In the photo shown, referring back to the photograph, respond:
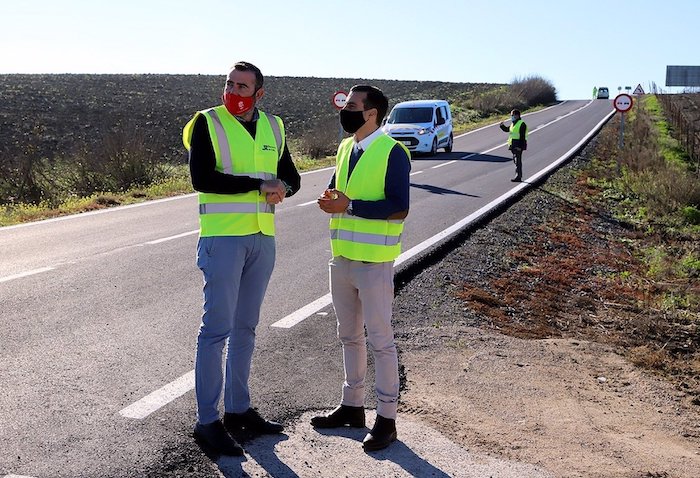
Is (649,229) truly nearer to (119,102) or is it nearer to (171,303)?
(171,303)

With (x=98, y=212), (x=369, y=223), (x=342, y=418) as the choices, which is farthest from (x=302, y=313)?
(x=98, y=212)

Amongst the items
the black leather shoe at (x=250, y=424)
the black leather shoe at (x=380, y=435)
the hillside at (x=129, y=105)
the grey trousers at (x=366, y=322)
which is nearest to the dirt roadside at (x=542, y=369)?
the black leather shoe at (x=380, y=435)

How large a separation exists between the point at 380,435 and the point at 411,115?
24720 mm

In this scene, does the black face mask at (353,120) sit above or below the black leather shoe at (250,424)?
above

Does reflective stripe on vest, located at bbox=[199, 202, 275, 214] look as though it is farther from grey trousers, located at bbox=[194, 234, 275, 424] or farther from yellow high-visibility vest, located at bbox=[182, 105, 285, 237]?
grey trousers, located at bbox=[194, 234, 275, 424]

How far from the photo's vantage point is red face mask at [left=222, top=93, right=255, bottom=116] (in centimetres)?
418

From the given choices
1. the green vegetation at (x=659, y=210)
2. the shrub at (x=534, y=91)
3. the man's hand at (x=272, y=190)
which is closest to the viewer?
the man's hand at (x=272, y=190)

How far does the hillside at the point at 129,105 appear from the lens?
28.6 m

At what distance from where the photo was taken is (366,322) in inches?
177

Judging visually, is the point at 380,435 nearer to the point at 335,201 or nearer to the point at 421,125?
the point at 335,201

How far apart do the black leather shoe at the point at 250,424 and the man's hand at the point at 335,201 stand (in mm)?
1211

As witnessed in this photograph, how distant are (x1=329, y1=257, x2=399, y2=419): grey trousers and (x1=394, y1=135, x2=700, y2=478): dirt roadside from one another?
19.5 inches

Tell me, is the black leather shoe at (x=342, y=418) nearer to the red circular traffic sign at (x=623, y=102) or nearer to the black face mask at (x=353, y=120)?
the black face mask at (x=353, y=120)

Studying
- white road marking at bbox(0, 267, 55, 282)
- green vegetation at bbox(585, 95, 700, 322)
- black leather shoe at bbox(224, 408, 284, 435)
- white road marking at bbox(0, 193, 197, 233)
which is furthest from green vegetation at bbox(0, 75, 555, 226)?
green vegetation at bbox(585, 95, 700, 322)
